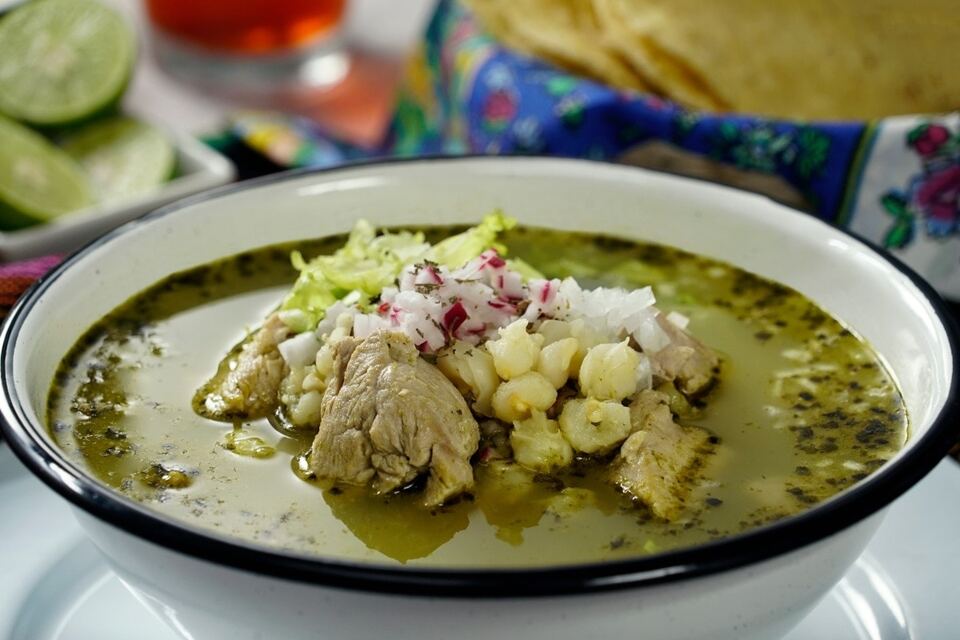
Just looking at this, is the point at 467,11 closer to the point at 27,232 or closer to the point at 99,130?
the point at 99,130

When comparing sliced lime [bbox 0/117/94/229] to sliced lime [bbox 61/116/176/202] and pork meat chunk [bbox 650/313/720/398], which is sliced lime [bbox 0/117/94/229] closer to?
sliced lime [bbox 61/116/176/202]

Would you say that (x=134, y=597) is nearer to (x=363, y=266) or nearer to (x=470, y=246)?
(x=363, y=266)

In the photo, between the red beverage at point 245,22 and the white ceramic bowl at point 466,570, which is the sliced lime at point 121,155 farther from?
the white ceramic bowl at point 466,570

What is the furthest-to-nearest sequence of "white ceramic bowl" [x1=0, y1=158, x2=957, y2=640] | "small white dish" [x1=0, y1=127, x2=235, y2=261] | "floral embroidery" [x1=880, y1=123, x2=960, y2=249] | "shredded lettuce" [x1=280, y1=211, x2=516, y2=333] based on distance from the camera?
1. "small white dish" [x1=0, y1=127, x2=235, y2=261]
2. "floral embroidery" [x1=880, y1=123, x2=960, y2=249]
3. "shredded lettuce" [x1=280, y1=211, x2=516, y2=333]
4. "white ceramic bowl" [x1=0, y1=158, x2=957, y2=640]

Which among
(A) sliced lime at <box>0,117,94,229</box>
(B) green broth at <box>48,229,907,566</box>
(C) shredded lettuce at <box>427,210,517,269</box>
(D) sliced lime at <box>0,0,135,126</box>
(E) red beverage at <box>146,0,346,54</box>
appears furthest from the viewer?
(E) red beverage at <box>146,0,346,54</box>

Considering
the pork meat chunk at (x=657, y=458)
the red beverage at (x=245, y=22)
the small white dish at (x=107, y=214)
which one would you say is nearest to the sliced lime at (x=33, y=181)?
the small white dish at (x=107, y=214)

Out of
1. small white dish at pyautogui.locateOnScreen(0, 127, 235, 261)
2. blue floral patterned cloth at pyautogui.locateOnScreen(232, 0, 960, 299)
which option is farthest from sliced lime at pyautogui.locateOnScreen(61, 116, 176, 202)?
blue floral patterned cloth at pyautogui.locateOnScreen(232, 0, 960, 299)
